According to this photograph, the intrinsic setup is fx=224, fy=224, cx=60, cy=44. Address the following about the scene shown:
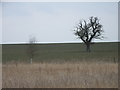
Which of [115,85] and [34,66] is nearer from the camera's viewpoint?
[115,85]

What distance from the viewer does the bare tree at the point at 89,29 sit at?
3617mm

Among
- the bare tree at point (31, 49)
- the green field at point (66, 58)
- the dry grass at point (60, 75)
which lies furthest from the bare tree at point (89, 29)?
the bare tree at point (31, 49)

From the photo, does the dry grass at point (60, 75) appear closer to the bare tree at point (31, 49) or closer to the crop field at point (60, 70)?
the crop field at point (60, 70)

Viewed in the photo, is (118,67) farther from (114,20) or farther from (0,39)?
(0,39)

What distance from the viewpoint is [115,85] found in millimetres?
3088

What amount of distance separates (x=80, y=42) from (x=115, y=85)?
121 cm

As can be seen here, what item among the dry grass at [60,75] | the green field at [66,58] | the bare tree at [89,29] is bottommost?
the dry grass at [60,75]

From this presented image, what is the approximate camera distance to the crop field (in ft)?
10.3

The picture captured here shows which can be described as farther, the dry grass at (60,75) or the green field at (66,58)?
the green field at (66,58)

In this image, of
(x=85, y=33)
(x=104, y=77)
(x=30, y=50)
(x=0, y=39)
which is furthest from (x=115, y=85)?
(x=30, y=50)

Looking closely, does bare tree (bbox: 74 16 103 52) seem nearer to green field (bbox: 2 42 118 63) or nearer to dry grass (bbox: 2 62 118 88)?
green field (bbox: 2 42 118 63)

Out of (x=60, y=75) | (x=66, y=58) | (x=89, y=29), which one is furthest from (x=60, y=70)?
(x=66, y=58)

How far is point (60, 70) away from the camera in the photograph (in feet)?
12.1

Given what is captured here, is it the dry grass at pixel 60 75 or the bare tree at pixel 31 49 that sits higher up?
the bare tree at pixel 31 49
